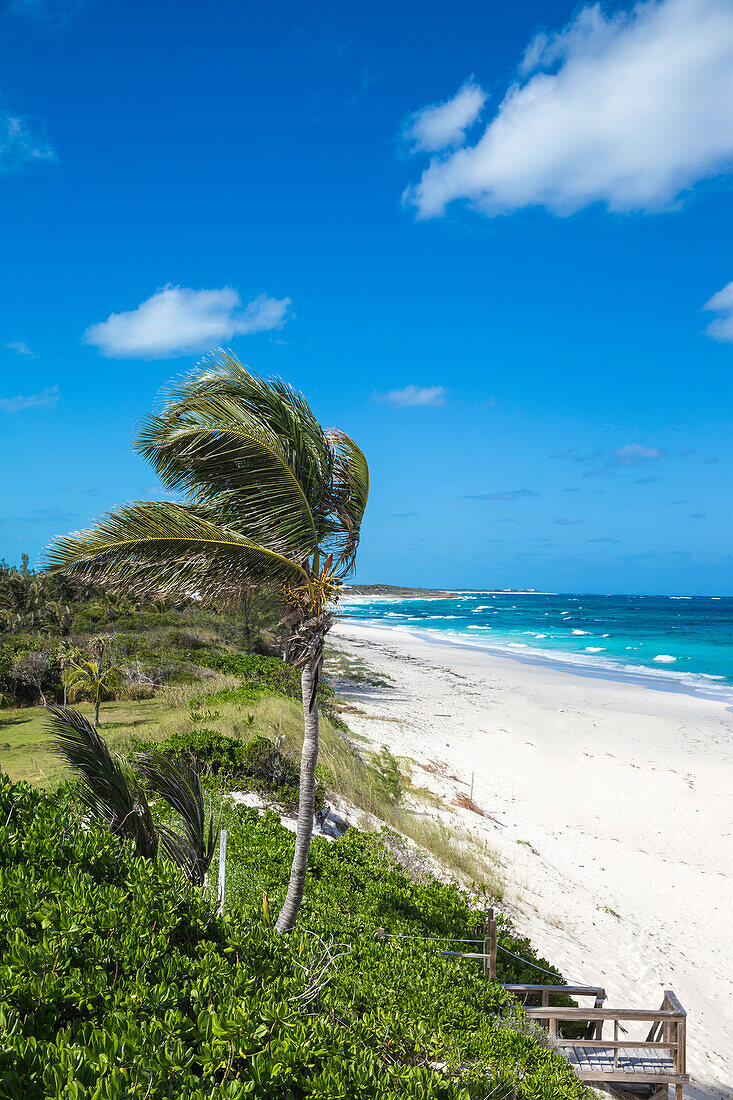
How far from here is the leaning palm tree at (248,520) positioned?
495cm

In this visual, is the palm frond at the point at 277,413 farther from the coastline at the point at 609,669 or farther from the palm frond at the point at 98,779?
the coastline at the point at 609,669

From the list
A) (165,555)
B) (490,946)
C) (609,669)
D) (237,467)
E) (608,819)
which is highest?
(237,467)

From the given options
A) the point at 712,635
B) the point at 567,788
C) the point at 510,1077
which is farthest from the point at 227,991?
the point at 712,635

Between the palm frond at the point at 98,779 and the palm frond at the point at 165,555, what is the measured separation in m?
1.15

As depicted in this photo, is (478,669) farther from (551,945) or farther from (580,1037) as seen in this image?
(580,1037)

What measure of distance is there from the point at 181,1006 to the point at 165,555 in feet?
10.5

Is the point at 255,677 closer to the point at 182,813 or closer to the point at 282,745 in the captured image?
the point at 282,745

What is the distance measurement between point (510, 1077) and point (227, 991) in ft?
8.31

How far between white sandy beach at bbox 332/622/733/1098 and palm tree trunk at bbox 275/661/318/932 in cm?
499

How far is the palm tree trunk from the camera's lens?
17.3 feet

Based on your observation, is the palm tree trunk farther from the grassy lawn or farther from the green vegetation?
the grassy lawn

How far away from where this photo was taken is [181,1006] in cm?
267

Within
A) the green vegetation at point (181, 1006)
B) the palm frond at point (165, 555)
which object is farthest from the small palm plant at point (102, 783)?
the palm frond at point (165, 555)

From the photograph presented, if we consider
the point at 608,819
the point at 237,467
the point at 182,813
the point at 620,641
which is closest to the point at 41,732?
the point at 182,813
